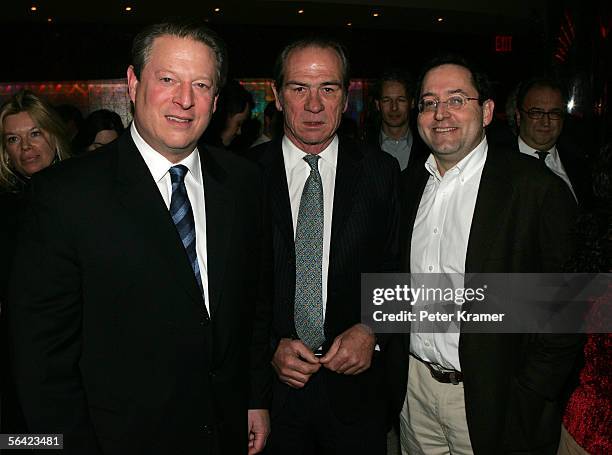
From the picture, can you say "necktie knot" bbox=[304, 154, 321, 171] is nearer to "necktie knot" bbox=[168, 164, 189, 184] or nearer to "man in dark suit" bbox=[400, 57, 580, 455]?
"man in dark suit" bbox=[400, 57, 580, 455]

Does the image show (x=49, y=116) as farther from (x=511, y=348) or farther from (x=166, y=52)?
(x=511, y=348)

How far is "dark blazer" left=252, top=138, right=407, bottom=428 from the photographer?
2.20 metres

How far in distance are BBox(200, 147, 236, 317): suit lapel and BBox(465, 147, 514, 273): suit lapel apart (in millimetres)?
839

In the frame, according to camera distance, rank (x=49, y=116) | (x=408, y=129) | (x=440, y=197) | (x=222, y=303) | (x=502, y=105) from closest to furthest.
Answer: (x=222, y=303), (x=440, y=197), (x=49, y=116), (x=408, y=129), (x=502, y=105)

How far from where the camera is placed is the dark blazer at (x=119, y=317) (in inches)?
59.8

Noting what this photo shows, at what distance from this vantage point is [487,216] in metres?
2.02

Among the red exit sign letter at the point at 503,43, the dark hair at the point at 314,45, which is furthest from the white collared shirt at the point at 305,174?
the red exit sign letter at the point at 503,43

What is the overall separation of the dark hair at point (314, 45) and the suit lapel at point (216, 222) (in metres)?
0.63

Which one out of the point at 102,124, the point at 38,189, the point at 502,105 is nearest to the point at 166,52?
the point at 38,189

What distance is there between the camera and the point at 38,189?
1.55 m

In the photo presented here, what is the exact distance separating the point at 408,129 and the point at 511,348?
3.09 meters

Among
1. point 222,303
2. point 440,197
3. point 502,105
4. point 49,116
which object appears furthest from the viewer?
point 502,105

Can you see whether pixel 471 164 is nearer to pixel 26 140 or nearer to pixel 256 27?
pixel 26 140

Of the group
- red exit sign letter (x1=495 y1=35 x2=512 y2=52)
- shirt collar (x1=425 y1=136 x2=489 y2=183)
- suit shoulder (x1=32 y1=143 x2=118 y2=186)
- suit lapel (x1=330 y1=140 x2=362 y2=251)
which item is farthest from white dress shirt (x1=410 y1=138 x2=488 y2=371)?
red exit sign letter (x1=495 y1=35 x2=512 y2=52)
